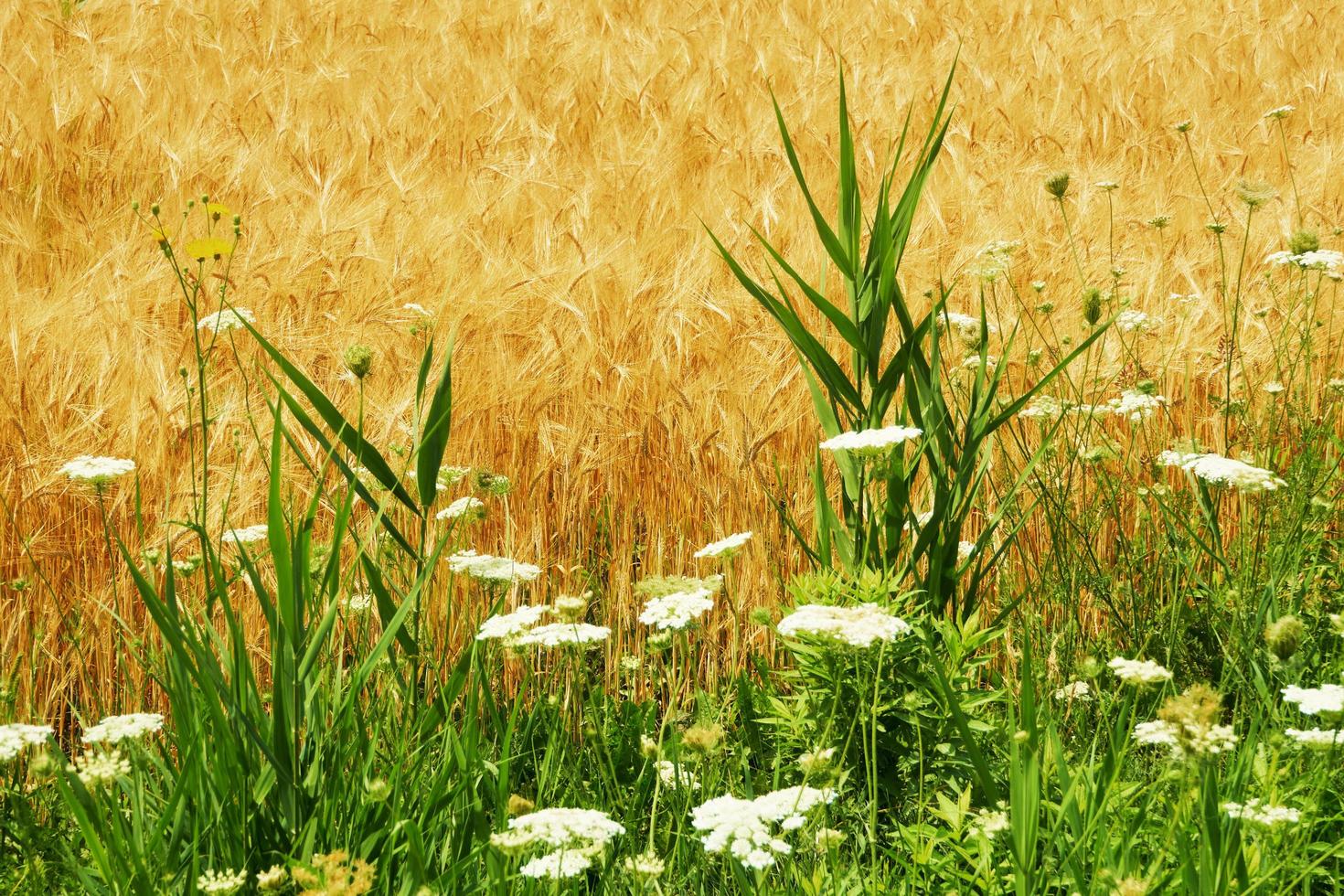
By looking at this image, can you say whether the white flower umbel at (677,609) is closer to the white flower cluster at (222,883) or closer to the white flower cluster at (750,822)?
the white flower cluster at (750,822)

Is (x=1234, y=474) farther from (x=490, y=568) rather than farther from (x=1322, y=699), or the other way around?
(x=490, y=568)

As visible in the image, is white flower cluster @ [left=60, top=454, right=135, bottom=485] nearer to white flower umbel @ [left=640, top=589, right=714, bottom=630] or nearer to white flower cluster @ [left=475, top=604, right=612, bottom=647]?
white flower cluster @ [left=475, top=604, right=612, bottom=647]

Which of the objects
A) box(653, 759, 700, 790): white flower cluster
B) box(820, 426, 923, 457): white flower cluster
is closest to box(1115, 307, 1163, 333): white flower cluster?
box(820, 426, 923, 457): white flower cluster

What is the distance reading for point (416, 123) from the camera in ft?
15.4

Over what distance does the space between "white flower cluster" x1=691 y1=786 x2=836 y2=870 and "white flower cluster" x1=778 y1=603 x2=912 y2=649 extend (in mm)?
141

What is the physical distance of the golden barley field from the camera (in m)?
2.14

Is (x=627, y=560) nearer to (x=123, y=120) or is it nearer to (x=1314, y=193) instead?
(x=1314, y=193)

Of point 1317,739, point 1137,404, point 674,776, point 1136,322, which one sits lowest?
point 674,776

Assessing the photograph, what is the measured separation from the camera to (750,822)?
102 cm

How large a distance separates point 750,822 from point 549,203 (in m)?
2.78

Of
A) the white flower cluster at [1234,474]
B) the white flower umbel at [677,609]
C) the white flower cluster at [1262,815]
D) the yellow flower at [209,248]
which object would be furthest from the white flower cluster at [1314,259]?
the yellow flower at [209,248]

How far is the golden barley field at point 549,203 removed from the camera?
2.14 metres

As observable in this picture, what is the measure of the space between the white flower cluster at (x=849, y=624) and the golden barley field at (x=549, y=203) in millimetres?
746

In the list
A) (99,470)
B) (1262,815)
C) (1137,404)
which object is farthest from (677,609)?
(1137,404)
